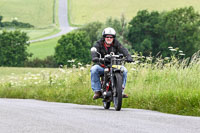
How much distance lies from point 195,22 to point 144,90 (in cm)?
8146

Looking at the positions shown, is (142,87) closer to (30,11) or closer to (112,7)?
(112,7)

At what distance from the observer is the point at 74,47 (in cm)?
10038

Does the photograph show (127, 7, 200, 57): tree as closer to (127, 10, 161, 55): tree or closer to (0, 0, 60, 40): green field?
(127, 10, 161, 55): tree

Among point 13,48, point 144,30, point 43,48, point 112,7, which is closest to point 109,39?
point 144,30

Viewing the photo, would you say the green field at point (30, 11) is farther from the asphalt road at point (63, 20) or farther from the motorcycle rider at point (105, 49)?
the motorcycle rider at point (105, 49)

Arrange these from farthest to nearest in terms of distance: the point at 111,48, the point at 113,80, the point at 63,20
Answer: the point at 63,20 < the point at 111,48 < the point at 113,80

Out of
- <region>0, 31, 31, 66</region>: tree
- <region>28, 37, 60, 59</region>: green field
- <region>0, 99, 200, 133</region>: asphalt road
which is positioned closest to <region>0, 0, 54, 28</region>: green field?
<region>0, 31, 31, 66</region>: tree

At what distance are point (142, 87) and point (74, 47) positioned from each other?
88631 millimetres

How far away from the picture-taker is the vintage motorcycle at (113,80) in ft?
31.4

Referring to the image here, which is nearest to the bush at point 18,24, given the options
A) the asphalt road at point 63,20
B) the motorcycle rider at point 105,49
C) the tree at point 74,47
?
the asphalt road at point 63,20

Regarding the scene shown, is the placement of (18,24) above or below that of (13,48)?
above

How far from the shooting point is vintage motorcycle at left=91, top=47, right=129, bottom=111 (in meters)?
9.57

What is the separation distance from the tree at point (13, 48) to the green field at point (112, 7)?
17.1 m

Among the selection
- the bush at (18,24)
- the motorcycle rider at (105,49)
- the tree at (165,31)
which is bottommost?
the motorcycle rider at (105,49)
